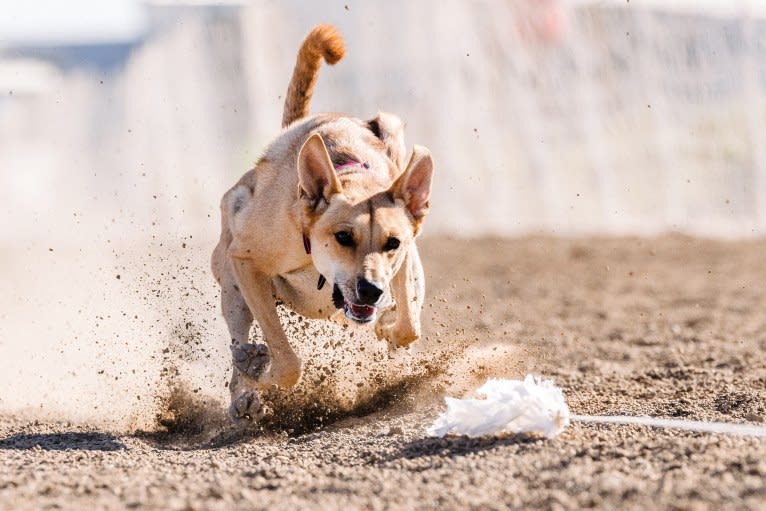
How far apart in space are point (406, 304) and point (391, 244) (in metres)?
0.86

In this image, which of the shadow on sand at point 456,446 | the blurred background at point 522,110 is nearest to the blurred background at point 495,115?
the blurred background at point 522,110

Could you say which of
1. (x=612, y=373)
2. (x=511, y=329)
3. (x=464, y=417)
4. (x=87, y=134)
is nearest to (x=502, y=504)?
(x=464, y=417)

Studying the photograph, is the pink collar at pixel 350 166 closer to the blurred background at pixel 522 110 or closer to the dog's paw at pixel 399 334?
the dog's paw at pixel 399 334

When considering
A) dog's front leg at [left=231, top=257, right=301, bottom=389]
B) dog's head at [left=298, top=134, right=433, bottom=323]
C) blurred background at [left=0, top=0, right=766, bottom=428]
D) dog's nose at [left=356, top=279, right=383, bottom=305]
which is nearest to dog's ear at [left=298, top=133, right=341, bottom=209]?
dog's head at [left=298, top=134, right=433, bottom=323]

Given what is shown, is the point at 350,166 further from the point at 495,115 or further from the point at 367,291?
the point at 495,115

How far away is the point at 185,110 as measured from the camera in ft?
82.9

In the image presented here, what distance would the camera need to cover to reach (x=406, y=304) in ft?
19.6

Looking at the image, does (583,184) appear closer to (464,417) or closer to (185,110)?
(185,110)

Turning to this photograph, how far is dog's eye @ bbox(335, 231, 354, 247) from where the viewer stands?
509 centimetres

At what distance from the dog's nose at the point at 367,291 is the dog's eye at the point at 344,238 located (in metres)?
0.21

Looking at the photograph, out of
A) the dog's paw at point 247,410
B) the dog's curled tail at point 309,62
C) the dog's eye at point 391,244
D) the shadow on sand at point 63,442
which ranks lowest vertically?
the shadow on sand at point 63,442

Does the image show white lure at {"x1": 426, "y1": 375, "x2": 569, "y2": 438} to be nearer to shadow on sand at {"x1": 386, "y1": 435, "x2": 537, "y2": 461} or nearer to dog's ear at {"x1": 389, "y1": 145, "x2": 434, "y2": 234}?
shadow on sand at {"x1": 386, "y1": 435, "x2": 537, "y2": 461}

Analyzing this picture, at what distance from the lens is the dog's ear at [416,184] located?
Answer: 210 inches

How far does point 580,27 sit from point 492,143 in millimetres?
2767
